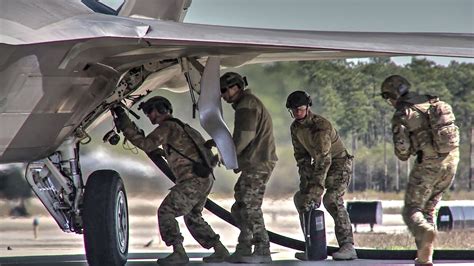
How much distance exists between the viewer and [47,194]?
13.1m

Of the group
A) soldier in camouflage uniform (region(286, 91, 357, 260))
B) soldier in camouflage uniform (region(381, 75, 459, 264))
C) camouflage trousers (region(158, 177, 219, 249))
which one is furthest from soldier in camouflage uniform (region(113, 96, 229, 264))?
soldier in camouflage uniform (region(381, 75, 459, 264))

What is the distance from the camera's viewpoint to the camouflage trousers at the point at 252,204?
13.2 meters

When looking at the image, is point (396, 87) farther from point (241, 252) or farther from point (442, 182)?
point (241, 252)

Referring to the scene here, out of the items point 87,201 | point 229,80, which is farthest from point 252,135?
point 87,201

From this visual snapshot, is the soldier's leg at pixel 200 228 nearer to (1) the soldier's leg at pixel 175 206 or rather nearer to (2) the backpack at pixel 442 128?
(1) the soldier's leg at pixel 175 206

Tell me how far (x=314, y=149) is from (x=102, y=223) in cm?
256

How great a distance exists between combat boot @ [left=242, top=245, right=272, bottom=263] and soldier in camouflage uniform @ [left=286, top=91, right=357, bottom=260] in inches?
26.0

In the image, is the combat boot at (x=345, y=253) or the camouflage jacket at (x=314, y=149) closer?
the camouflage jacket at (x=314, y=149)

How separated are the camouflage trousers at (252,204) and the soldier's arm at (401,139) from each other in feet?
5.01

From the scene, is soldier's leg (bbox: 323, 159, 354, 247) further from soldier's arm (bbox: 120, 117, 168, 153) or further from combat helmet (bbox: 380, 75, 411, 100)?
soldier's arm (bbox: 120, 117, 168, 153)

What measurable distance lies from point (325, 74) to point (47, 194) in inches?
394

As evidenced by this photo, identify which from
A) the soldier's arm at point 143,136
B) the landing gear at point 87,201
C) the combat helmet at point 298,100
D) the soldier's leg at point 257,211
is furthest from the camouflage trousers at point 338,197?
the landing gear at point 87,201

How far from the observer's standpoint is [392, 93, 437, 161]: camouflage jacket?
12.3m

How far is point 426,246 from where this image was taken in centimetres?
1230
